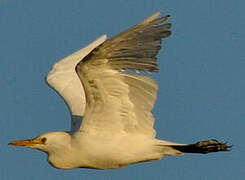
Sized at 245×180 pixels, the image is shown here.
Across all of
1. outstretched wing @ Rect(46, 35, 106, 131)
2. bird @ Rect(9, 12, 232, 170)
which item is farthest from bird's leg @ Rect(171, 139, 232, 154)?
outstretched wing @ Rect(46, 35, 106, 131)

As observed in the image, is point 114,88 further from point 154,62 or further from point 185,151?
point 185,151

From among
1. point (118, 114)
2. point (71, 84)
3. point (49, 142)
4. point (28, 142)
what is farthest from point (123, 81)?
point (71, 84)

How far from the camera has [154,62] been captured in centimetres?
1102

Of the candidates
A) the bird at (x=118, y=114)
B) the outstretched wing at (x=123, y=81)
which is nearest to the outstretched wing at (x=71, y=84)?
the bird at (x=118, y=114)

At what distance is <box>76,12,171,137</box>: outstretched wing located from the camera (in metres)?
10.8

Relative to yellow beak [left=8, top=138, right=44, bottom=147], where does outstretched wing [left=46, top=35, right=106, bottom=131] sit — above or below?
above

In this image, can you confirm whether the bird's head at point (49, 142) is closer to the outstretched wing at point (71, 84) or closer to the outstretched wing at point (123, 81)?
the outstretched wing at point (123, 81)

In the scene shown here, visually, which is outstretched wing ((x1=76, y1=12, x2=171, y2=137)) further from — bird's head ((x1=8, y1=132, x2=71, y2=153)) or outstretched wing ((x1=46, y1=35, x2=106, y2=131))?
outstretched wing ((x1=46, y1=35, x2=106, y2=131))

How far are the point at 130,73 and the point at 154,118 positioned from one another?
1.00 meters

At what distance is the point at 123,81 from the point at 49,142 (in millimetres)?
1744

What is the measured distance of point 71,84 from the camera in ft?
48.1

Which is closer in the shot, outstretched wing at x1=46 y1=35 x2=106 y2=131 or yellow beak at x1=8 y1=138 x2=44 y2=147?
yellow beak at x1=8 y1=138 x2=44 y2=147

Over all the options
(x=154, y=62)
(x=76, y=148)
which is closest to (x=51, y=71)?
(x=76, y=148)

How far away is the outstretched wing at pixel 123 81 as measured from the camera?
10.8m
